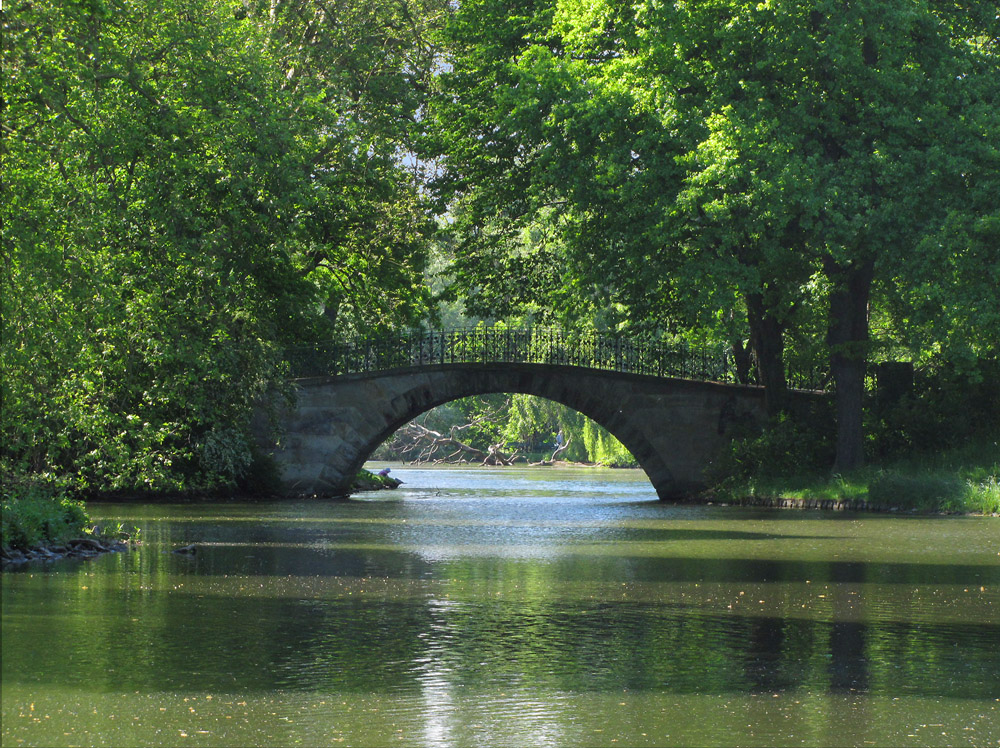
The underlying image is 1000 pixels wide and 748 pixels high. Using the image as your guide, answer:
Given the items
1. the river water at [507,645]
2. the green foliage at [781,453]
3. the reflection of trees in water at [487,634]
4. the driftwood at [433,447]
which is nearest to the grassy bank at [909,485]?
the green foliage at [781,453]

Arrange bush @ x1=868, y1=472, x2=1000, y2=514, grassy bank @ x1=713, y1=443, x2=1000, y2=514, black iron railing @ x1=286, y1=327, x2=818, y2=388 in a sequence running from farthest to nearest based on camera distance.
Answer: black iron railing @ x1=286, y1=327, x2=818, y2=388, grassy bank @ x1=713, y1=443, x2=1000, y2=514, bush @ x1=868, y1=472, x2=1000, y2=514

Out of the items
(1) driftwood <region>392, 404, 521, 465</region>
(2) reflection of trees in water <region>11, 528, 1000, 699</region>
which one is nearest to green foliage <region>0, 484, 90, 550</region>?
(2) reflection of trees in water <region>11, 528, 1000, 699</region>

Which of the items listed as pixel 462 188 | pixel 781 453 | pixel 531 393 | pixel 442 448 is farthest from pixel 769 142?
pixel 442 448

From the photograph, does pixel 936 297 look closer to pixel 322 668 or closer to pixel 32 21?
pixel 32 21

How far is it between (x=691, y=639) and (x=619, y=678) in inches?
69.1

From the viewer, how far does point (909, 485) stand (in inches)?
1111

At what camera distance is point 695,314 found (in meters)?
29.0

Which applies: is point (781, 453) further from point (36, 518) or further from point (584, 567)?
point (36, 518)

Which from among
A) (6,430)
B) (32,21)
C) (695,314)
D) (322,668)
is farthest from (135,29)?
(322,668)

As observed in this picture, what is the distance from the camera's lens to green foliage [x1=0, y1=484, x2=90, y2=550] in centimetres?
1645

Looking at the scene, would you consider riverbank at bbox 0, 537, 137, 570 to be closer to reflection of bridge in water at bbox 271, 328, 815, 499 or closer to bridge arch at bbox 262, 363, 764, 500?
reflection of bridge in water at bbox 271, 328, 815, 499

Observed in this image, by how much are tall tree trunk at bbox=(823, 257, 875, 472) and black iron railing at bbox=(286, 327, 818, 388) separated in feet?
13.9

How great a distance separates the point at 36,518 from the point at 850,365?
19.9 m

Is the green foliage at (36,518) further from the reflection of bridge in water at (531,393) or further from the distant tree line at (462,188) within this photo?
the reflection of bridge in water at (531,393)
